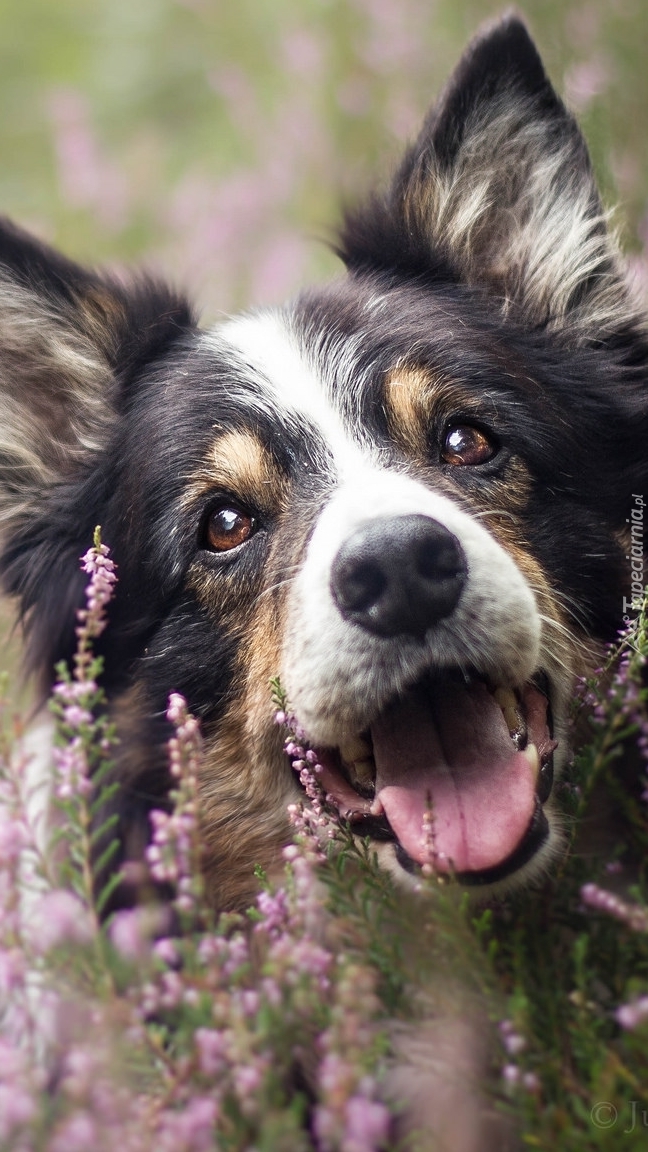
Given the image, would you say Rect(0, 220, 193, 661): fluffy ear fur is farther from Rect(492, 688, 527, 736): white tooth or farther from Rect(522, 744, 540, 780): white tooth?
Rect(522, 744, 540, 780): white tooth

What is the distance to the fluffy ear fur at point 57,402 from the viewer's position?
10.4 ft

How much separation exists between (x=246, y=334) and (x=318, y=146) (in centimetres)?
432

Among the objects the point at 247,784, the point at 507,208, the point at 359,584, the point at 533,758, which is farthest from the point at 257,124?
the point at 533,758

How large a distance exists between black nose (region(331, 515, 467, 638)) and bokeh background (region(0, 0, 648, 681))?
5.43 ft

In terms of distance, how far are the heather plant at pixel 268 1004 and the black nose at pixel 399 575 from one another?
45 centimetres

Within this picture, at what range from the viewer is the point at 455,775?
2.42m

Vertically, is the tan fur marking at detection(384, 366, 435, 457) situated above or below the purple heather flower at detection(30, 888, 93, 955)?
above

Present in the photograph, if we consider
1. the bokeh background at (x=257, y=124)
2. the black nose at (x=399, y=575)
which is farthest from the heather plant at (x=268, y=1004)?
the bokeh background at (x=257, y=124)

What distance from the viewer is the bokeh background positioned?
5.01m

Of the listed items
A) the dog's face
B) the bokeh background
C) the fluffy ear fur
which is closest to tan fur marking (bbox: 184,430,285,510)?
the dog's face

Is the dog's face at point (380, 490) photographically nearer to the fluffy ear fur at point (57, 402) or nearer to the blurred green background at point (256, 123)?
the fluffy ear fur at point (57, 402)

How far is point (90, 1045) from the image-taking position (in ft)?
5.25

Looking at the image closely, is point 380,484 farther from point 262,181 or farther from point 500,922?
point 262,181

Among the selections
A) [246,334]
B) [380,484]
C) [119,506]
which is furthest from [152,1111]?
[246,334]
